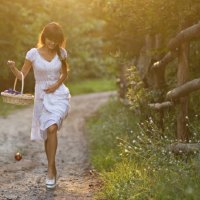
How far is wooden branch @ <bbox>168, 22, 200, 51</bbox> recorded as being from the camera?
721cm

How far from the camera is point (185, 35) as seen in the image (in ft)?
24.5

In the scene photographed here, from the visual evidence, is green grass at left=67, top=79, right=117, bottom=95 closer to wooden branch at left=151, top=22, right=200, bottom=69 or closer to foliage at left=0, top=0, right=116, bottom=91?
foliage at left=0, top=0, right=116, bottom=91

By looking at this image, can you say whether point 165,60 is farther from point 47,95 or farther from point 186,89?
point 47,95

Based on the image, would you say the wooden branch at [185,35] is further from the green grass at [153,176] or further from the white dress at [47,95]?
the white dress at [47,95]

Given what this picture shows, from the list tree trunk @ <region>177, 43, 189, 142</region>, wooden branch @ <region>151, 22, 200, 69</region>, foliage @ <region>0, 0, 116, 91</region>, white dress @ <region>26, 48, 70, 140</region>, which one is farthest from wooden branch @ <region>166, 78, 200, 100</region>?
foliage @ <region>0, 0, 116, 91</region>

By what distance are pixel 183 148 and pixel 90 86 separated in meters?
24.6

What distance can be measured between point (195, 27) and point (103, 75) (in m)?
29.5

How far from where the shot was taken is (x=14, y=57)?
1758 centimetres

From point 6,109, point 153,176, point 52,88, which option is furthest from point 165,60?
point 6,109

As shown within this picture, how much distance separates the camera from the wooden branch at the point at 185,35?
721 cm

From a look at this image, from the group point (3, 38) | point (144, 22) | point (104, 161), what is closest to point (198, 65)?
point (144, 22)

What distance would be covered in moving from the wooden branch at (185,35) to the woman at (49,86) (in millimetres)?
1424

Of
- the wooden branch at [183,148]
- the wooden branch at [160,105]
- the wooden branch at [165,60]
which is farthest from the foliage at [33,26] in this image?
the wooden branch at [183,148]

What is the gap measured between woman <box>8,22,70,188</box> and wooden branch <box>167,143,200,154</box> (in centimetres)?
141
